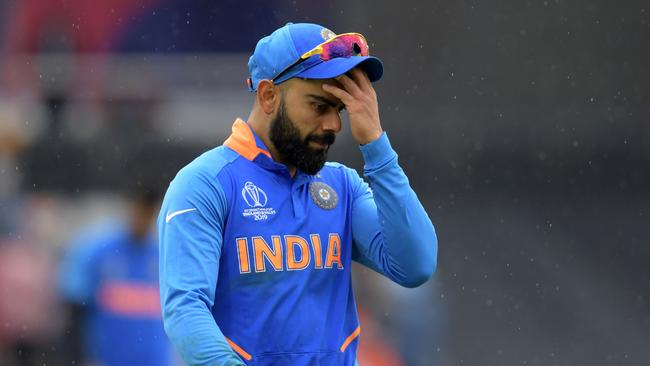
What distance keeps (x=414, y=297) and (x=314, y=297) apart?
526cm

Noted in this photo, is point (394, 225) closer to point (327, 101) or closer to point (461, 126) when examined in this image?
point (327, 101)

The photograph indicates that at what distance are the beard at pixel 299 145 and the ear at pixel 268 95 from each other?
0.03m

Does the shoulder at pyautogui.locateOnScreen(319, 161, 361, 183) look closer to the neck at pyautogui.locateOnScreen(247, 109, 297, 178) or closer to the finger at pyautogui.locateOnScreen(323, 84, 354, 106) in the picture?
the neck at pyautogui.locateOnScreen(247, 109, 297, 178)

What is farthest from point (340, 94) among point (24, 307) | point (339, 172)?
point (24, 307)

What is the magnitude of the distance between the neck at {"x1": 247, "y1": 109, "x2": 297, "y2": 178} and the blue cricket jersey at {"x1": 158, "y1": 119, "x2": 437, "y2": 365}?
0.07 ft

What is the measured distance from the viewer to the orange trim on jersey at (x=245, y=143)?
3.80 m

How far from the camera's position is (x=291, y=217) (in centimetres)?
375

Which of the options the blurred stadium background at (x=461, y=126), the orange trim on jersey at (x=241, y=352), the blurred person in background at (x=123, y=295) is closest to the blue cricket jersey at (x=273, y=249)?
the orange trim on jersey at (x=241, y=352)

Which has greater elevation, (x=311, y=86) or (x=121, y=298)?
(x=311, y=86)

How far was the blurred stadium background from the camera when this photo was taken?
49.8ft

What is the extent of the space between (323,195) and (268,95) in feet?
1.05

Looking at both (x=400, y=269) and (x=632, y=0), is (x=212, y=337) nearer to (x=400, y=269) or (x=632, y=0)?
(x=400, y=269)

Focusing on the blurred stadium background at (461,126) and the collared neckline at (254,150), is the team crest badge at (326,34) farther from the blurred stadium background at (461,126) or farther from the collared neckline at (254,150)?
the blurred stadium background at (461,126)

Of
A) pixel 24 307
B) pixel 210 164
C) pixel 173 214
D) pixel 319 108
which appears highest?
pixel 319 108
